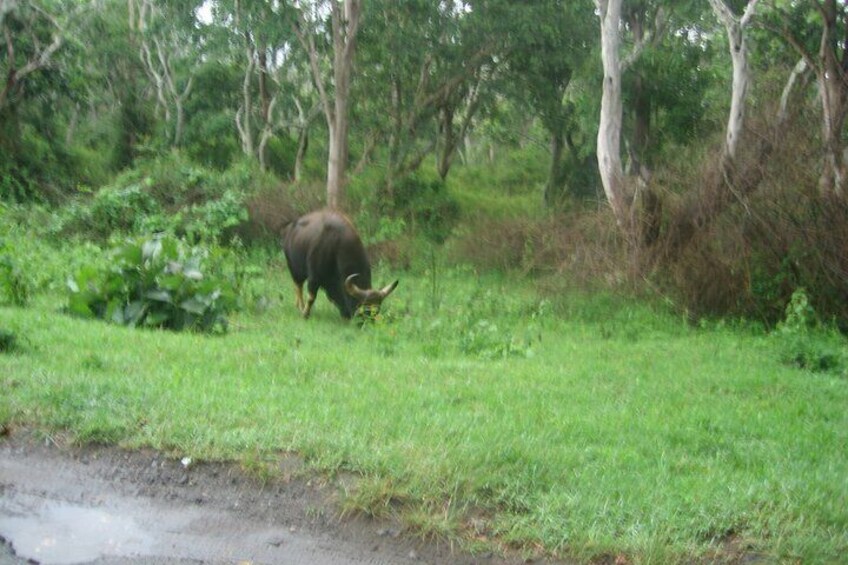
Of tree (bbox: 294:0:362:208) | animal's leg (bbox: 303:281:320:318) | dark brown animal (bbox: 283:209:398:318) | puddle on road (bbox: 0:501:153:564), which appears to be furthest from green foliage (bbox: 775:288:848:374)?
tree (bbox: 294:0:362:208)

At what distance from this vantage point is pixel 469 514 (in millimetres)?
6422

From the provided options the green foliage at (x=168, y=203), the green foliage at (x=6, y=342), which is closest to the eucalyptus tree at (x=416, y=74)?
the green foliage at (x=168, y=203)

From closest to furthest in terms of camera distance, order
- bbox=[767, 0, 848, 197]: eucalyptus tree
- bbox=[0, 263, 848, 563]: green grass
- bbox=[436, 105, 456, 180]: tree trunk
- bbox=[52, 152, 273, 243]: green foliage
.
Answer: bbox=[0, 263, 848, 563]: green grass
bbox=[767, 0, 848, 197]: eucalyptus tree
bbox=[52, 152, 273, 243]: green foliage
bbox=[436, 105, 456, 180]: tree trunk

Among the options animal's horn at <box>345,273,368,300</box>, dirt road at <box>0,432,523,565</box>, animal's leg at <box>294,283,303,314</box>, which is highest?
animal's horn at <box>345,273,368,300</box>

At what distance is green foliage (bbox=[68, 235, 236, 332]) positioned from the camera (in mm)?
12414

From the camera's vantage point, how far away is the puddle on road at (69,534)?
5969 mm

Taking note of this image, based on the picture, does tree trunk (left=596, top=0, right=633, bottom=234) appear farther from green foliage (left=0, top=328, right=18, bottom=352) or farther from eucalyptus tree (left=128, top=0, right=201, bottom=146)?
eucalyptus tree (left=128, top=0, right=201, bottom=146)

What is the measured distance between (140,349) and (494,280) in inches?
461

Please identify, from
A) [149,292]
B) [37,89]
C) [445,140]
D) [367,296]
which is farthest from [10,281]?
[445,140]

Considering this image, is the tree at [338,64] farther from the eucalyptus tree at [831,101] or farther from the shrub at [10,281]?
the eucalyptus tree at [831,101]

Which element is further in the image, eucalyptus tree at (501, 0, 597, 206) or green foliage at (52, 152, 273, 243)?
eucalyptus tree at (501, 0, 597, 206)

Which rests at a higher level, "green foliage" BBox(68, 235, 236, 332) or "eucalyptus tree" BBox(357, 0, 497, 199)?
"eucalyptus tree" BBox(357, 0, 497, 199)

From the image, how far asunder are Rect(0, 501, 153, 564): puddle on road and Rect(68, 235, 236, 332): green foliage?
5934 mm

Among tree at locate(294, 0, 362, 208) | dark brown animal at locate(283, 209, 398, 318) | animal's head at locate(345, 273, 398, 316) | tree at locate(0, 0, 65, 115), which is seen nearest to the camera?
animal's head at locate(345, 273, 398, 316)
